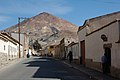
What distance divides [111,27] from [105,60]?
8.34 feet

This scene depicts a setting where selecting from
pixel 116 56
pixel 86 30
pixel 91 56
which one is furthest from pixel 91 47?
pixel 116 56

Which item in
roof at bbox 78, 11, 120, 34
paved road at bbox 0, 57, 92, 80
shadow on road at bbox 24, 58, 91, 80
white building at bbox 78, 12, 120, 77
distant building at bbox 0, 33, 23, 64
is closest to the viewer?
white building at bbox 78, 12, 120, 77

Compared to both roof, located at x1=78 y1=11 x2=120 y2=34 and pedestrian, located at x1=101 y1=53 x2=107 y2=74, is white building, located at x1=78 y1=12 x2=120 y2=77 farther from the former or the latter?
pedestrian, located at x1=101 y1=53 x2=107 y2=74

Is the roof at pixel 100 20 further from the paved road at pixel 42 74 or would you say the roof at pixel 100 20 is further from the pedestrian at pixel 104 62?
the pedestrian at pixel 104 62

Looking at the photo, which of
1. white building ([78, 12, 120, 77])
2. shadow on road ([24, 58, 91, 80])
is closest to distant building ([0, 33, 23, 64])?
shadow on road ([24, 58, 91, 80])

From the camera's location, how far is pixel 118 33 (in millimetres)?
17750

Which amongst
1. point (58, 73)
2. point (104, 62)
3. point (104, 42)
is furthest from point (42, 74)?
point (104, 42)

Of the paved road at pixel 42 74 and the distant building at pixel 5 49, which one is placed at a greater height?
the distant building at pixel 5 49

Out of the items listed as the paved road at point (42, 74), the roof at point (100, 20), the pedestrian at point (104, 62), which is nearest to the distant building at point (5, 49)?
the paved road at point (42, 74)

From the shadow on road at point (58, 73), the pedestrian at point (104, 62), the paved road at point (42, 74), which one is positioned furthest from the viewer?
the pedestrian at point (104, 62)

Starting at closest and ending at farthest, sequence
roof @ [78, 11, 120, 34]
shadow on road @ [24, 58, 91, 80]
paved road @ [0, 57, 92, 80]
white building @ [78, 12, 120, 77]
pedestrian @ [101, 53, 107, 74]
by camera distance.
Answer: white building @ [78, 12, 120, 77] < paved road @ [0, 57, 92, 80] < shadow on road @ [24, 58, 91, 80] < pedestrian @ [101, 53, 107, 74] < roof @ [78, 11, 120, 34]

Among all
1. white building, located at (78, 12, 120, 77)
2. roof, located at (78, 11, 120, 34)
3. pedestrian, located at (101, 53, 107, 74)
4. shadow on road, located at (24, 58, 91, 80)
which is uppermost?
roof, located at (78, 11, 120, 34)

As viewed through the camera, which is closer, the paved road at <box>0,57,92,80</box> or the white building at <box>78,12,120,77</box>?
the white building at <box>78,12,120,77</box>

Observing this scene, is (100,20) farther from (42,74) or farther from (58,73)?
(42,74)
